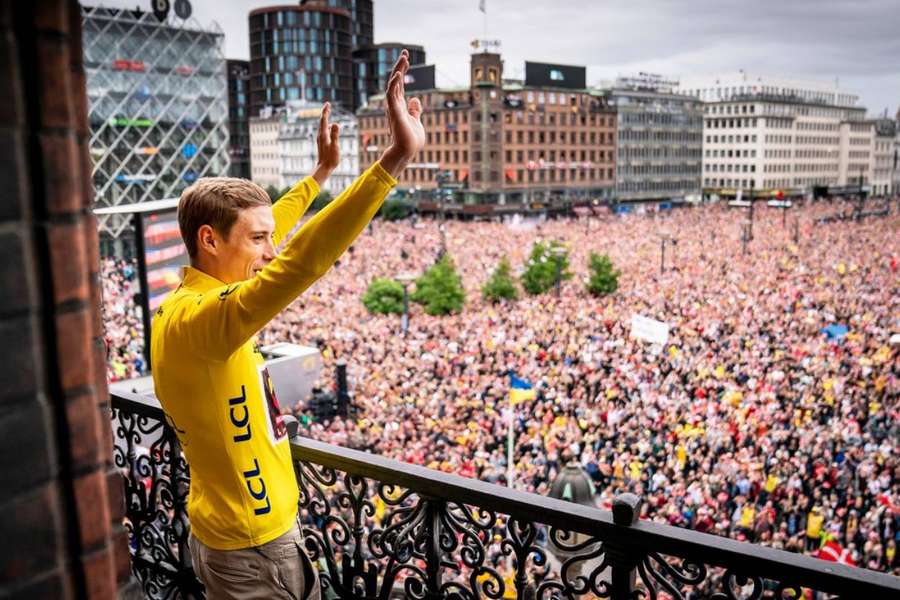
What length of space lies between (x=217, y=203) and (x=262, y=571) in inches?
56.0

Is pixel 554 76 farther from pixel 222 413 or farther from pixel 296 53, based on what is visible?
pixel 222 413

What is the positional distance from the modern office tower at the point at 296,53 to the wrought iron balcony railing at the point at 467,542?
423ft

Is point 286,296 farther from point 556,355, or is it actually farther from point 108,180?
point 108,180

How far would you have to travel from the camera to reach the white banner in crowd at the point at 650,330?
73.3ft

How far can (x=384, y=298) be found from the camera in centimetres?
3691

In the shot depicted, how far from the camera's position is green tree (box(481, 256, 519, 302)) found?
129 feet

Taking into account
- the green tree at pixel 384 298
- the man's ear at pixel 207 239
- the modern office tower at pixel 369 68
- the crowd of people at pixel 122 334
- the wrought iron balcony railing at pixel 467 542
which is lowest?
the green tree at pixel 384 298

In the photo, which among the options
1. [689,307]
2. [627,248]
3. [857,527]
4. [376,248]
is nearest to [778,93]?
[627,248]

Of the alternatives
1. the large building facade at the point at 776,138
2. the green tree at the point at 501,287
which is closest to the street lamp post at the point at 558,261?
the green tree at the point at 501,287

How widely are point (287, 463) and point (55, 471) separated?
1739 millimetres

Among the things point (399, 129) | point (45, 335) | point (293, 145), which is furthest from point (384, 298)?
point (293, 145)

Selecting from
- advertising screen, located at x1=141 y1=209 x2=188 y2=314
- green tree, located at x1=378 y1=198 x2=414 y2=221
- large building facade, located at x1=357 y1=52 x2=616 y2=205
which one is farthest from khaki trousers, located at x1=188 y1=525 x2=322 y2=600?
large building facade, located at x1=357 y1=52 x2=616 y2=205

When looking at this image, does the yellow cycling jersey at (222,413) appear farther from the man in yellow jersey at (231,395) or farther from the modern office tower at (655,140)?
the modern office tower at (655,140)

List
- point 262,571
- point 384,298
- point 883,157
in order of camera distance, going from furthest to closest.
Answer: point 883,157, point 384,298, point 262,571
